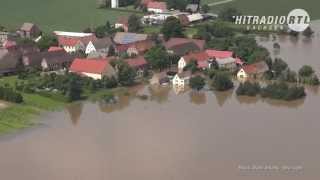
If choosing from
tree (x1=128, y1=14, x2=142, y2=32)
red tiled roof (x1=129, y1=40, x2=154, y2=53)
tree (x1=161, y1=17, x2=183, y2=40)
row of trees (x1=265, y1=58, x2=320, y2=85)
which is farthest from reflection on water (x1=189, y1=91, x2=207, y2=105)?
tree (x1=128, y1=14, x2=142, y2=32)

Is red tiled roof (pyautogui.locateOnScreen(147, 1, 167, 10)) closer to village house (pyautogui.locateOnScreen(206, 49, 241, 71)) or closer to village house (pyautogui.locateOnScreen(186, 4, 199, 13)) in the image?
village house (pyautogui.locateOnScreen(186, 4, 199, 13))

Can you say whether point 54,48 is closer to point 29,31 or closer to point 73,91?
point 29,31

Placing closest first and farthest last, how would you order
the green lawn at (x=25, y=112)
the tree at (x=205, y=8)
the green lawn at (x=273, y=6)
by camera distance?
the green lawn at (x=25, y=112), the green lawn at (x=273, y=6), the tree at (x=205, y=8)

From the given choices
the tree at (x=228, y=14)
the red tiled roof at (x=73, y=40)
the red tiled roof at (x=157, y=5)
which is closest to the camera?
the red tiled roof at (x=73, y=40)

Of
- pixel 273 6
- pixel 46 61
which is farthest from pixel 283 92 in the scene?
pixel 273 6

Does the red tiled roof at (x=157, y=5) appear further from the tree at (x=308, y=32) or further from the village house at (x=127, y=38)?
the tree at (x=308, y=32)

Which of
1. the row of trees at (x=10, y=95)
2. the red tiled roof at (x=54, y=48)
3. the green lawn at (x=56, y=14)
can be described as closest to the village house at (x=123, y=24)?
the green lawn at (x=56, y=14)
